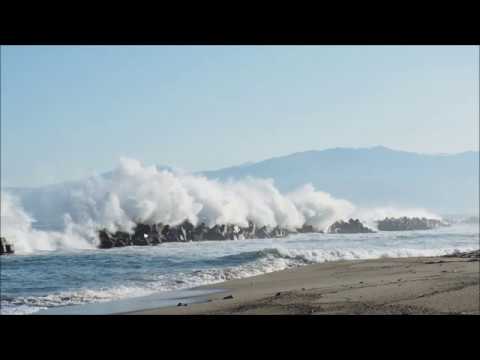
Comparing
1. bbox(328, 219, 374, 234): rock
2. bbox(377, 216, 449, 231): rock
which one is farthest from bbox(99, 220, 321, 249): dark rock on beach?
bbox(377, 216, 449, 231): rock

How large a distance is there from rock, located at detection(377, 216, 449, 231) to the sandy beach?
82.3ft

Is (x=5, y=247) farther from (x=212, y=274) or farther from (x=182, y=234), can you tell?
(x=212, y=274)

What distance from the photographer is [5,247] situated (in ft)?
62.2

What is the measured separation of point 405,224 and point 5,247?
84.2ft

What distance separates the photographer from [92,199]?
2756 centimetres

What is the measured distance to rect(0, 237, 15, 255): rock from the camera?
18.6m

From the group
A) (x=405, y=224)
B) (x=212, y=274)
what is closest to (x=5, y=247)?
(x=212, y=274)

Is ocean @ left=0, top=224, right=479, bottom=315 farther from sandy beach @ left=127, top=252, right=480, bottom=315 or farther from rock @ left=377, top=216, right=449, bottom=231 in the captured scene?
rock @ left=377, top=216, right=449, bottom=231

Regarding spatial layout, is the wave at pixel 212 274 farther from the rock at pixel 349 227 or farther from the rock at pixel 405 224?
the rock at pixel 405 224

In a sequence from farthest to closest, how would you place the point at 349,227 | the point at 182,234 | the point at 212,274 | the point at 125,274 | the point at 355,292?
the point at 349,227
the point at 182,234
the point at 125,274
the point at 212,274
the point at 355,292
